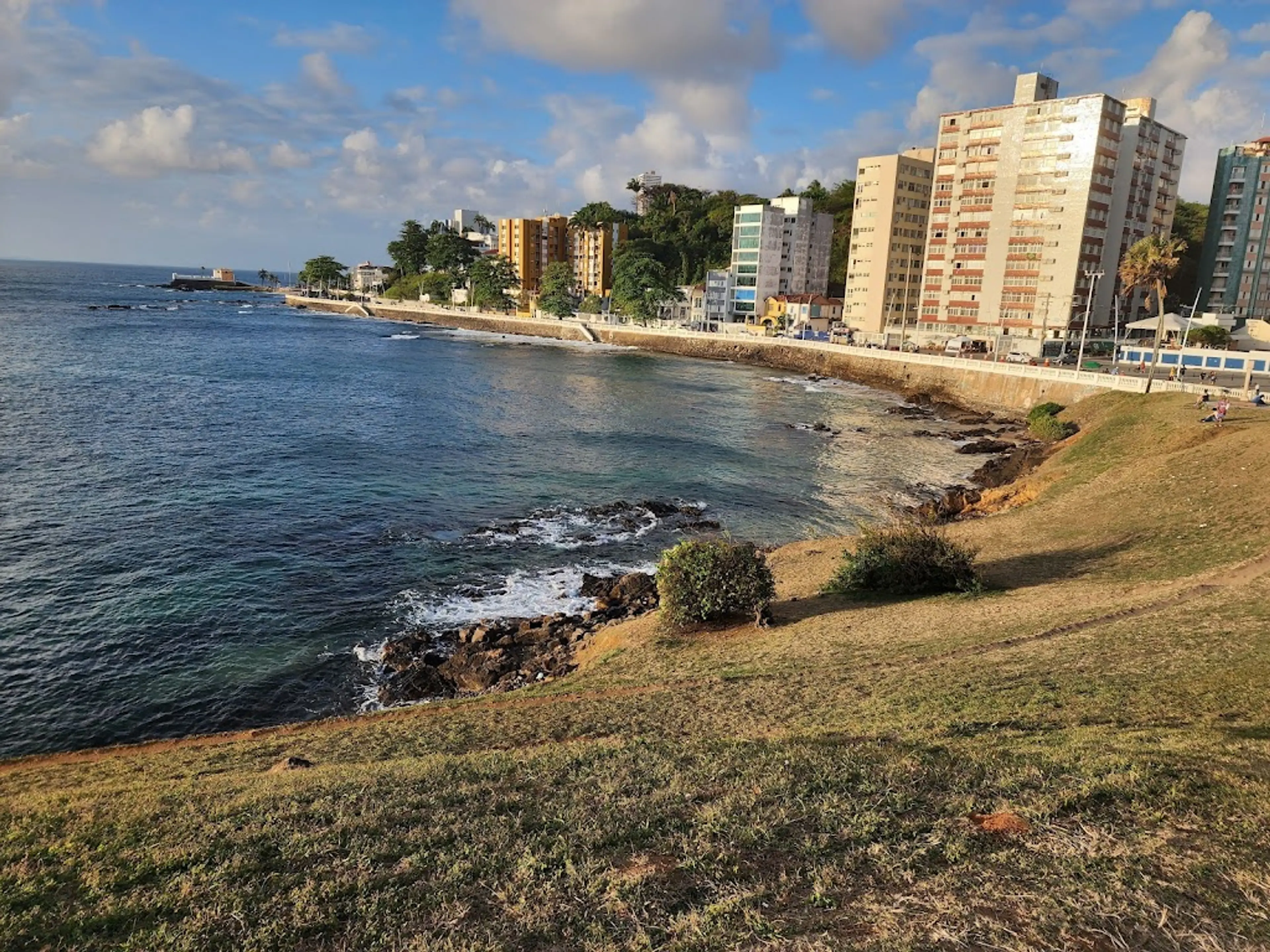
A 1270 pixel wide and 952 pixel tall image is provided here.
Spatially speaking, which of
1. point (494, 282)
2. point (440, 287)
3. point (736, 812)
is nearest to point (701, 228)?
point (494, 282)

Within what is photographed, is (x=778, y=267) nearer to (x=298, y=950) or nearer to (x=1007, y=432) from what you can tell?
(x=1007, y=432)

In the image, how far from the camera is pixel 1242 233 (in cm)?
11781

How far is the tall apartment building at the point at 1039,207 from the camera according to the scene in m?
98.6

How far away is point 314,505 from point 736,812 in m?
32.2

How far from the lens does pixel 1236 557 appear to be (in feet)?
72.0

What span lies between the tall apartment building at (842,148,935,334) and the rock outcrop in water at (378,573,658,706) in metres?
107

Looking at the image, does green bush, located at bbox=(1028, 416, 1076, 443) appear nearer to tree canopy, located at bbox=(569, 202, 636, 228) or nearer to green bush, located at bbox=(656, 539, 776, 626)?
green bush, located at bbox=(656, 539, 776, 626)

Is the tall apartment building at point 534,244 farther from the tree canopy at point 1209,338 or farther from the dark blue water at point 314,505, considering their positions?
the tree canopy at point 1209,338

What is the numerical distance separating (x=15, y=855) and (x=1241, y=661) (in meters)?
19.8

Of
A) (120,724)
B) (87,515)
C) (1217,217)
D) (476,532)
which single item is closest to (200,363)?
(87,515)

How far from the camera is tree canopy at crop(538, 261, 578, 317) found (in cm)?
15450

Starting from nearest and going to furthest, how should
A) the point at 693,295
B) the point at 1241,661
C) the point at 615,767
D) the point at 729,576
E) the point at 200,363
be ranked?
the point at 615,767, the point at 1241,661, the point at 729,576, the point at 200,363, the point at 693,295

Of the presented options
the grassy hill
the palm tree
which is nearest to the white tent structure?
the palm tree

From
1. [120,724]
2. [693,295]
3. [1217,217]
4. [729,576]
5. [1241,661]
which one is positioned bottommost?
[120,724]
